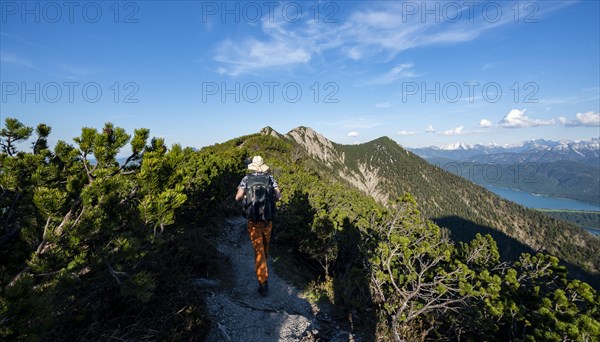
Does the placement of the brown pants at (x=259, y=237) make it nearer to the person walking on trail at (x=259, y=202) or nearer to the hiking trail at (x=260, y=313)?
the person walking on trail at (x=259, y=202)

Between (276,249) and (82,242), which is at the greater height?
(82,242)

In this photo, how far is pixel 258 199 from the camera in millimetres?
7059

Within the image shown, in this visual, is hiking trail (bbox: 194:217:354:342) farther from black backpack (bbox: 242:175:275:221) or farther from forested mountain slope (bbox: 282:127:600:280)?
forested mountain slope (bbox: 282:127:600:280)

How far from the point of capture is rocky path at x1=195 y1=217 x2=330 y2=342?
20.6 ft

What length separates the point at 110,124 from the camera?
4332 millimetres

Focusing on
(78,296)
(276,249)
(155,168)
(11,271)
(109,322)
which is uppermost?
(155,168)

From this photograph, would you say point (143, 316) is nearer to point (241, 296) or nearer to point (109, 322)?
point (109, 322)

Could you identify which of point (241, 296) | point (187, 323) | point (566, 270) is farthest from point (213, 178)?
point (566, 270)

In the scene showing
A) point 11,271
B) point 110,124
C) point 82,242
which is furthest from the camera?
point 110,124

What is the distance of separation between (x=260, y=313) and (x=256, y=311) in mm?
154

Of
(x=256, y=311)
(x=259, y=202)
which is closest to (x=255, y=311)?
(x=256, y=311)

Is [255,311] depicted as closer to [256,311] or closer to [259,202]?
[256,311]

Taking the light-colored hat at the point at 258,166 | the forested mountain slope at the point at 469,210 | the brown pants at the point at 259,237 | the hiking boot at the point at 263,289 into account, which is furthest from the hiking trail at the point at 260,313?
the forested mountain slope at the point at 469,210

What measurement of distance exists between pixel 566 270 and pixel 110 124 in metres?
11.1
